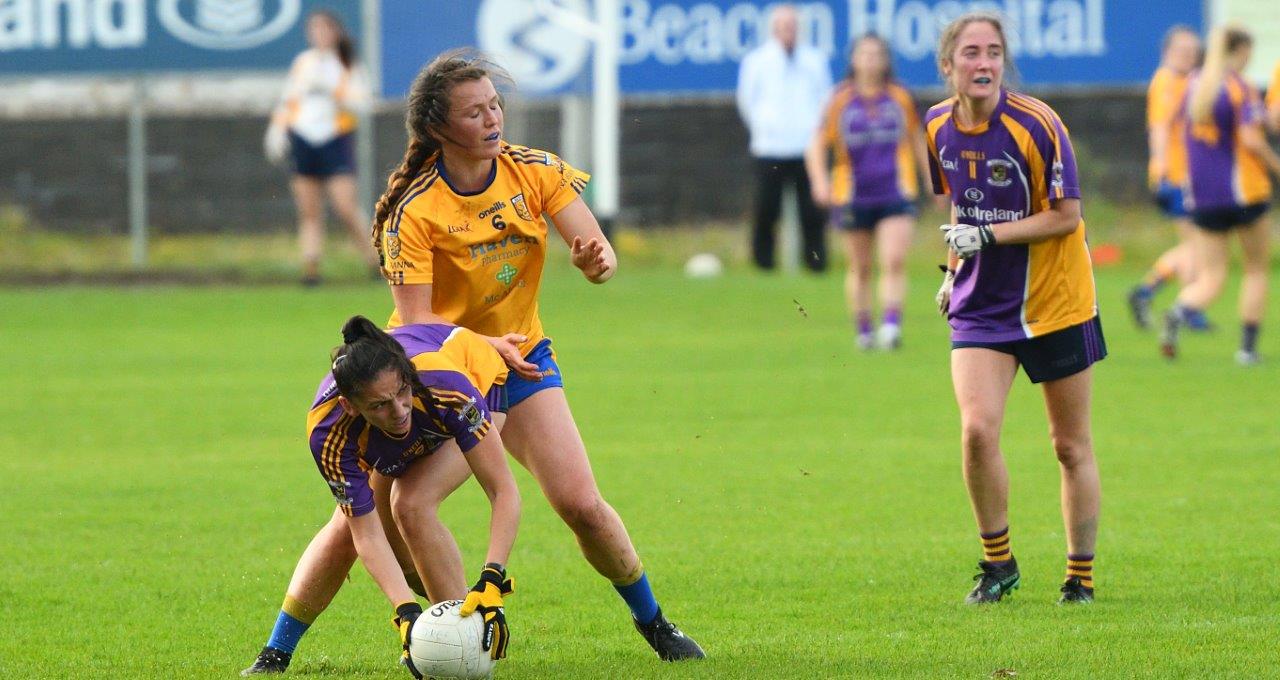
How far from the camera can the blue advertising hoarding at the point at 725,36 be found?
784 inches

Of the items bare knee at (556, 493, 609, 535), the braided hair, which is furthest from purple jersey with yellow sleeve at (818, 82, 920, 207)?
bare knee at (556, 493, 609, 535)

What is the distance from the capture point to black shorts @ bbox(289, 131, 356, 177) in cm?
1780

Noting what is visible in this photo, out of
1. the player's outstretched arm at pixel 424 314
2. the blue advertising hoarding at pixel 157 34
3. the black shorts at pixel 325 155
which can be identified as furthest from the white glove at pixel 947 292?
the blue advertising hoarding at pixel 157 34

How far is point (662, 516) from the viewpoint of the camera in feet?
26.3

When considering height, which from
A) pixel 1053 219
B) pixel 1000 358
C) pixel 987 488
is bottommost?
pixel 987 488

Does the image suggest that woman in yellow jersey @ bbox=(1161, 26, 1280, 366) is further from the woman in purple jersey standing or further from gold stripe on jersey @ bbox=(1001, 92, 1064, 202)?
gold stripe on jersey @ bbox=(1001, 92, 1064, 202)

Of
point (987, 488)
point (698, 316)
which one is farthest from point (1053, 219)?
point (698, 316)

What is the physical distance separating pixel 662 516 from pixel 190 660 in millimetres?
2750

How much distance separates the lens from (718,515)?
805cm

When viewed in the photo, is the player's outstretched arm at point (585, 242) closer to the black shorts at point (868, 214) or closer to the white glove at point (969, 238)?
the white glove at point (969, 238)

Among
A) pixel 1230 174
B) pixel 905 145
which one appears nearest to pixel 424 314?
pixel 1230 174

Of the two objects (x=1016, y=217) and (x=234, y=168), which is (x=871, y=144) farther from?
(x=234, y=168)

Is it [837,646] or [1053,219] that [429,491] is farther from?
[1053,219]

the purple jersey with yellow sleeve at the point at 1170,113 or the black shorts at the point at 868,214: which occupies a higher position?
the purple jersey with yellow sleeve at the point at 1170,113
